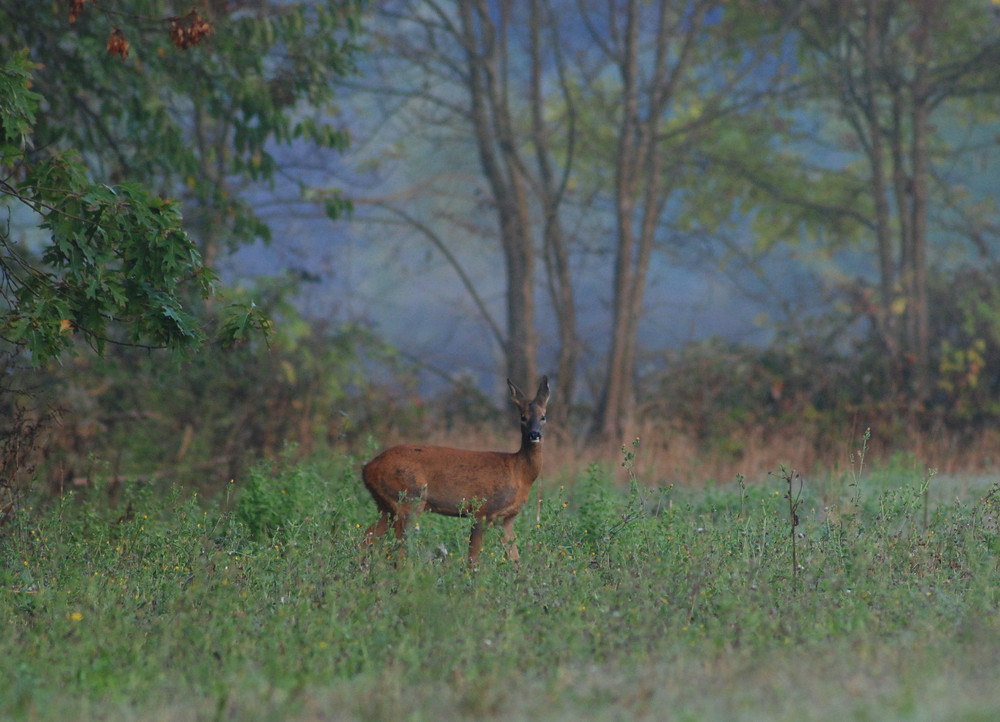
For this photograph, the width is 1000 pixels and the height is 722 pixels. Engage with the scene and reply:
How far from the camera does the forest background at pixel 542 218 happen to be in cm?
1302

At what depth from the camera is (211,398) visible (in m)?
15.6

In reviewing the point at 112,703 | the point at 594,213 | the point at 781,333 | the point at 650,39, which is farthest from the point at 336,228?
the point at 112,703

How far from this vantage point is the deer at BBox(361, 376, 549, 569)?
26.7 feet

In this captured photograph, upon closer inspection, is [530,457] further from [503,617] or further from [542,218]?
[542,218]

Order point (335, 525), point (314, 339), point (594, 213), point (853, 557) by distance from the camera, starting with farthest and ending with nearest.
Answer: point (594, 213) → point (314, 339) → point (335, 525) → point (853, 557)

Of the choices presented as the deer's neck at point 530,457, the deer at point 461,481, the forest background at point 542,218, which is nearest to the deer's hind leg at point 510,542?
the deer at point 461,481

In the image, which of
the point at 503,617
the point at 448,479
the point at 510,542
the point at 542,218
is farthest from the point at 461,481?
the point at 542,218

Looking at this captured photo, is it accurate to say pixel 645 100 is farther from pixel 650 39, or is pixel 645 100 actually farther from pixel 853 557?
pixel 853 557

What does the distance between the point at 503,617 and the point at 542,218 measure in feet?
39.9

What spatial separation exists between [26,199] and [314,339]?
29.3 ft

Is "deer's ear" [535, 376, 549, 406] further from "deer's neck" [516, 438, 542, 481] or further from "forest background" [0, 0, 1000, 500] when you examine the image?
"forest background" [0, 0, 1000, 500]

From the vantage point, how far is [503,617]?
273 inches

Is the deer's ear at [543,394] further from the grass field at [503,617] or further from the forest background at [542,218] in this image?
the forest background at [542,218]

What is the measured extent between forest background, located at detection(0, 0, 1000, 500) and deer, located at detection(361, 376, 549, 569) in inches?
202
